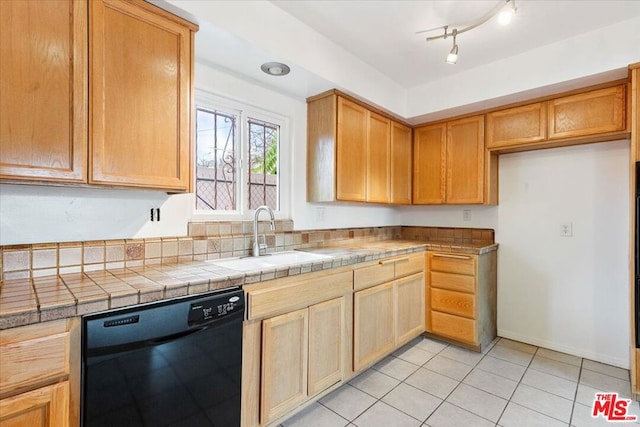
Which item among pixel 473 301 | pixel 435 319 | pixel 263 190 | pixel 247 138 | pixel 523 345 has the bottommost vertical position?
pixel 523 345

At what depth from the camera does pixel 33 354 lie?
986 millimetres

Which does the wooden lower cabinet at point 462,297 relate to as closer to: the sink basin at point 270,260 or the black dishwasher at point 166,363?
the sink basin at point 270,260

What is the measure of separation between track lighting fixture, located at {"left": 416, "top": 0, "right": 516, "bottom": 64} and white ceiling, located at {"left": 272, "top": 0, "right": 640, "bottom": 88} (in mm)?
36

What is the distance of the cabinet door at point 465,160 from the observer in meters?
2.94

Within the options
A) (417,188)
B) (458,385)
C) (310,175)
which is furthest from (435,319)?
(310,175)

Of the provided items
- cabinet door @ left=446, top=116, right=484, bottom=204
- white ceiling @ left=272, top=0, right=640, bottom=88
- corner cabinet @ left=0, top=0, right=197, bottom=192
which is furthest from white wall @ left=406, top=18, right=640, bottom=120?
corner cabinet @ left=0, top=0, right=197, bottom=192

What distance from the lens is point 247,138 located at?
234cm

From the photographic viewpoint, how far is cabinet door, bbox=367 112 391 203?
2.85 meters

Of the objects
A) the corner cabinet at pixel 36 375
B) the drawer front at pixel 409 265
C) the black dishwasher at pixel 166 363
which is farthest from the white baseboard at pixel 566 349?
the corner cabinet at pixel 36 375

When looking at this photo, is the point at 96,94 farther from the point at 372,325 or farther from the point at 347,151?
the point at 372,325

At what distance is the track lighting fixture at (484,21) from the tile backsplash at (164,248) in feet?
5.45

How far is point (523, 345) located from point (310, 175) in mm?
2500

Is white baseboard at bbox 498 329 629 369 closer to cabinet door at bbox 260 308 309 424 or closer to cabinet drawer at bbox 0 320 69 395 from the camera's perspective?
cabinet door at bbox 260 308 309 424

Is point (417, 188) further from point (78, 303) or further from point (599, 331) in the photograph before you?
point (78, 303)
